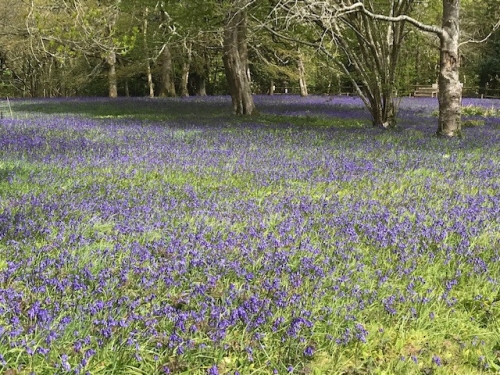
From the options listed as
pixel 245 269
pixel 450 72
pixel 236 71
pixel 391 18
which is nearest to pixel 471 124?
pixel 450 72

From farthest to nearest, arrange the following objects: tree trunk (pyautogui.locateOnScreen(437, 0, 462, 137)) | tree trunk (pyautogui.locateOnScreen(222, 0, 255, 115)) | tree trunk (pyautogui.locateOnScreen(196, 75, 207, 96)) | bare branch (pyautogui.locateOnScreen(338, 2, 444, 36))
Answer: tree trunk (pyautogui.locateOnScreen(196, 75, 207, 96))
tree trunk (pyautogui.locateOnScreen(222, 0, 255, 115))
tree trunk (pyautogui.locateOnScreen(437, 0, 462, 137))
bare branch (pyautogui.locateOnScreen(338, 2, 444, 36))

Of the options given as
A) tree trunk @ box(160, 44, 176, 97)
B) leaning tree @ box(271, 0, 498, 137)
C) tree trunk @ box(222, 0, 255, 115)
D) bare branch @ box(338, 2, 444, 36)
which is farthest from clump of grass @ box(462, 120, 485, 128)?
tree trunk @ box(160, 44, 176, 97)

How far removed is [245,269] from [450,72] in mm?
11440

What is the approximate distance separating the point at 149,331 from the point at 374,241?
102 inches

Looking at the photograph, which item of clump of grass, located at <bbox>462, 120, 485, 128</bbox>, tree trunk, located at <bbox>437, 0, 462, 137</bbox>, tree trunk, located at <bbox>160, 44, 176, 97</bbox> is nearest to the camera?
tree trunk, located at <bbox>437, 0, 462, 137</bbox>

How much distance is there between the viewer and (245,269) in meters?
3.99

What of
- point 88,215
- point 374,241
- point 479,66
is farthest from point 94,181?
point 479,66

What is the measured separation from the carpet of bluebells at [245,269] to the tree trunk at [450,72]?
5.52m

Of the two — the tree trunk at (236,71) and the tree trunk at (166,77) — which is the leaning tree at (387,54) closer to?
the tree trunk at (236,71)

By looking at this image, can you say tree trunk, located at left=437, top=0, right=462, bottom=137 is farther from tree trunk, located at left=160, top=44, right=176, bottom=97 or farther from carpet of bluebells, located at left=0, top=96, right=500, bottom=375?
tree trunk, located at left=160, top=44, right=176, bottom=97

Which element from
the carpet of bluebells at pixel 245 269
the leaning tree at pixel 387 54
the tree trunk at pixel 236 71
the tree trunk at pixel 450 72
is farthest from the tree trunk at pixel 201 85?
the carpet of bluebells at pixel 245 269

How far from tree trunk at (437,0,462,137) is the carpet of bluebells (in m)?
5.52

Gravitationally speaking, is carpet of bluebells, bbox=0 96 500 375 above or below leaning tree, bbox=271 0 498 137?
below

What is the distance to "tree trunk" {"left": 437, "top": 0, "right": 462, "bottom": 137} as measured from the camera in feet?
43.8
